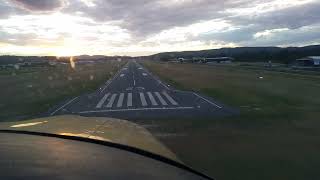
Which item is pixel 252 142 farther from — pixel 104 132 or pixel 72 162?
pixel 72 162

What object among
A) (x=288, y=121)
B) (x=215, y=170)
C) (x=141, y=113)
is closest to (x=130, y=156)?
(x=215, y=170)

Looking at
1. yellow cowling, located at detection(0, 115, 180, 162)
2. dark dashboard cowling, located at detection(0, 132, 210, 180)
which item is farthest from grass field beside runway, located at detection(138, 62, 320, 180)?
dark dashboard cowling, located at detection(0, 132, 210, 180)

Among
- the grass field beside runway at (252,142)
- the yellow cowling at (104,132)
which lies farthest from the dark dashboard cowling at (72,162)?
the grass field beside runway at (252,142)

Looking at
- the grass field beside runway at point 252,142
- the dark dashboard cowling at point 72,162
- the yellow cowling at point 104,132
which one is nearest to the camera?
the dark dashboard cowling at point 72,162

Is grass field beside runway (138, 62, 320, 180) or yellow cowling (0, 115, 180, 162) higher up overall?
yellow cowling (0, 115, 180, 162)

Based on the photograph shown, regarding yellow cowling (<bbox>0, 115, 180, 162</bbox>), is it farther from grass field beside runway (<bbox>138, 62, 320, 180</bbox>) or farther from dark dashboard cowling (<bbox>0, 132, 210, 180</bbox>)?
grass field beside runway (<bbox>138, 62, 320, 180</bbox>)

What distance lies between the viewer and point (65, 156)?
12.5 feet

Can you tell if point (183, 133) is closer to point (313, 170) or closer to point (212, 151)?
point (212, 151)

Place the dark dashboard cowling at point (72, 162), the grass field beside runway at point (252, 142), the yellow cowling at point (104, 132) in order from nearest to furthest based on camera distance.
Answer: the dark dashboard cowling at point (72, 162)
the yellow cowling at point (104, 132)
the grass field beside runway at point (252, 142)

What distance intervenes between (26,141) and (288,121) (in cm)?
1494

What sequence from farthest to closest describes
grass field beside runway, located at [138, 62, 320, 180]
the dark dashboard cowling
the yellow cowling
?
grass field beside runway, located at [138, 62, 320, 180] → the yellow cowling → the dark dashboard cowling

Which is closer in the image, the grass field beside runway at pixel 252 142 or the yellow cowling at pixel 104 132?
the yellow cowling at pixel 104 132

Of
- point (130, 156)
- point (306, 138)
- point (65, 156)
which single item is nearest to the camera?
point (65, 156)

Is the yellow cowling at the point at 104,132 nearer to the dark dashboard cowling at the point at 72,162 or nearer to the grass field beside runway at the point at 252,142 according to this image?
the dark dashboard cowling at the point at 72,162
